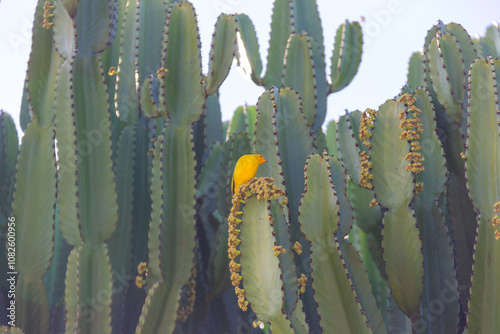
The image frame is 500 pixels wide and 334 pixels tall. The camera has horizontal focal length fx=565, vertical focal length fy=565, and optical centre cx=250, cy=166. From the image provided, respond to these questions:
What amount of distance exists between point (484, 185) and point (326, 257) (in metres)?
0.71

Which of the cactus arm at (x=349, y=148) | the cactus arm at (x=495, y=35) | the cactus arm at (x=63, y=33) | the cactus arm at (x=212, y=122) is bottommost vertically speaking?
the cactus arm at (x=349, y=148)

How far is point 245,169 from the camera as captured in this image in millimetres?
2127

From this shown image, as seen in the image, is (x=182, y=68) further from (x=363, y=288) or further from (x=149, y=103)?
(x=363, y=288)

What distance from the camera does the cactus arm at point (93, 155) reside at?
2510 millimetres

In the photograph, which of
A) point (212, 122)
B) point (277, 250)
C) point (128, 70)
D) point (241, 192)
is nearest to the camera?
point (277, 250)

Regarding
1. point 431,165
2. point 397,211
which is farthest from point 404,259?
point 431,165

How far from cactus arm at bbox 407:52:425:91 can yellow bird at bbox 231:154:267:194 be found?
1558mm

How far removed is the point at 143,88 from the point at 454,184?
5.12 feet

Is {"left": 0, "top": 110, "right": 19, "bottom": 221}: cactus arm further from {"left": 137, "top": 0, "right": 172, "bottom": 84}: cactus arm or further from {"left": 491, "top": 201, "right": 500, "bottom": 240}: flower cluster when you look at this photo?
{"left": 491, "top": 201, "right": 500, "bottom": 240}: flower cluster

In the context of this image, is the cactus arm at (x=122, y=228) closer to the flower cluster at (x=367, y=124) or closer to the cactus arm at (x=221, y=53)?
the cactus arm at (x=221, y=53)

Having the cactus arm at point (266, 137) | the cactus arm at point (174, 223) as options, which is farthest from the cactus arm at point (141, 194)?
the cactus arm at point (266, 137)

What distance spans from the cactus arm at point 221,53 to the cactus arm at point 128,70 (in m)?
0.43

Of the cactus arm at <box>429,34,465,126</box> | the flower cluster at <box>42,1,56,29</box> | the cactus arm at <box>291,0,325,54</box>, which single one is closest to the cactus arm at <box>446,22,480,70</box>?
the cactus arm at <box>429,34,465,126</box>

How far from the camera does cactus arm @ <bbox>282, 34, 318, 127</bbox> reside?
2.89m
